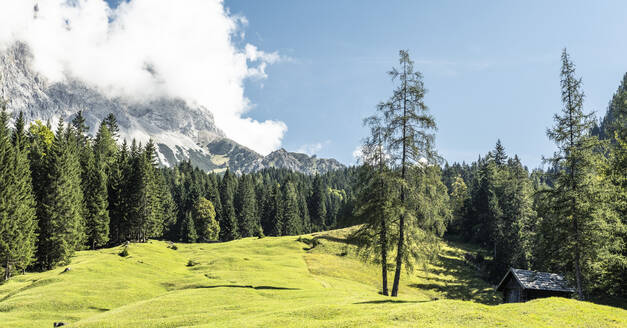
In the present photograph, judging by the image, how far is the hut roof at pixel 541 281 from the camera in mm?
38500

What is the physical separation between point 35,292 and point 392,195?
33.9 meters

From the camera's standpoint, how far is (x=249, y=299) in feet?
99.7

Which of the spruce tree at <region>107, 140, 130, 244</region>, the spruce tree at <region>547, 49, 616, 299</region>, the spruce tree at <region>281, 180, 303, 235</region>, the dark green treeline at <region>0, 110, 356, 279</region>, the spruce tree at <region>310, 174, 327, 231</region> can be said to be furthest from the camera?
the spruce tree at <region>310, 174, 327, 231</region>

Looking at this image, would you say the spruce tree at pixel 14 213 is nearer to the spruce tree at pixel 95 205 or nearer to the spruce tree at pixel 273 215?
the spruce tree at pixel 95 205

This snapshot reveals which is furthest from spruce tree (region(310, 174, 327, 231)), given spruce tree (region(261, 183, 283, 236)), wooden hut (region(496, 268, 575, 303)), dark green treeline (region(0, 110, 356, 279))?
wooden hut (region(496, 268, 575, 303))

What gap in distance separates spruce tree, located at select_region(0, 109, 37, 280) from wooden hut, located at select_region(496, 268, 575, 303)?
6128 centimetres

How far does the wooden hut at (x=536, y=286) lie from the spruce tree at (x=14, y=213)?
61.3 meters

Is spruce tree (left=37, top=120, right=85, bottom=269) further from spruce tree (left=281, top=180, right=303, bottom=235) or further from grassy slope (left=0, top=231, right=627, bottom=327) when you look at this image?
spruce tree (left=281, top=180, right=303, bottom=235)

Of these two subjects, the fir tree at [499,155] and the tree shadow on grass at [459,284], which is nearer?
the tree shadow on grass at [459,284]

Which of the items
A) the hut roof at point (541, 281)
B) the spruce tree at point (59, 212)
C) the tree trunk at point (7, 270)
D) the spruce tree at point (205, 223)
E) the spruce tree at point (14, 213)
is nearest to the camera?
the hut roof at point (541, 281)

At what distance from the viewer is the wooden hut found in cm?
3856

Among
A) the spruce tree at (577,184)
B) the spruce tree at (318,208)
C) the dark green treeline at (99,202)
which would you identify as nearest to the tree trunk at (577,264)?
the spruce tree at (577,184)

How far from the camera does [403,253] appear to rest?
29.3 metres

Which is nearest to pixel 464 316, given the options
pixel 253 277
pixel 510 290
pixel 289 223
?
pixel 253 277
